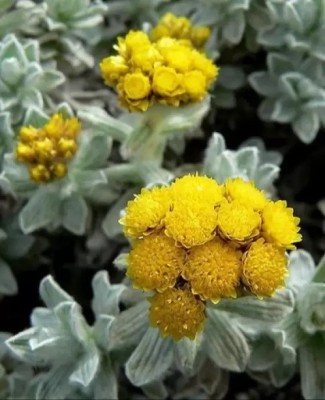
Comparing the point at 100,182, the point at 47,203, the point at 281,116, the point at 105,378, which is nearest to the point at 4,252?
the point at 47,203

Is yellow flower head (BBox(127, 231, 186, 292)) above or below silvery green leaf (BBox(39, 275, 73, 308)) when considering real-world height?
above

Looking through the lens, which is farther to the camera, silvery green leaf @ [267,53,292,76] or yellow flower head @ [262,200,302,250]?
silvery green leaf @ [267,53,292,76]

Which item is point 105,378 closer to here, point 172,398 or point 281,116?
point 172,398

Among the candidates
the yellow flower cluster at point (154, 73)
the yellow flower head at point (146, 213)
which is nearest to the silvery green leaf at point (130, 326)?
the yellow flower head at point (146, 213)

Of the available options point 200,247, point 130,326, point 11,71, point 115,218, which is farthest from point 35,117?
point 200,247

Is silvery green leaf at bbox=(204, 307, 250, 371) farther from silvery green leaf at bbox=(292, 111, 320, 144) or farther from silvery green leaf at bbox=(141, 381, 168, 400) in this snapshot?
silvery green leaf at bbox=(292, 111, 320, 144)

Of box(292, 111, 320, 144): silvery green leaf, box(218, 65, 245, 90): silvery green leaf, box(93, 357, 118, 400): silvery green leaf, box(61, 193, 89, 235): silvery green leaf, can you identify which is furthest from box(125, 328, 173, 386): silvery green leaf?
box(218, 65, 245, 90): silvery green leaf
